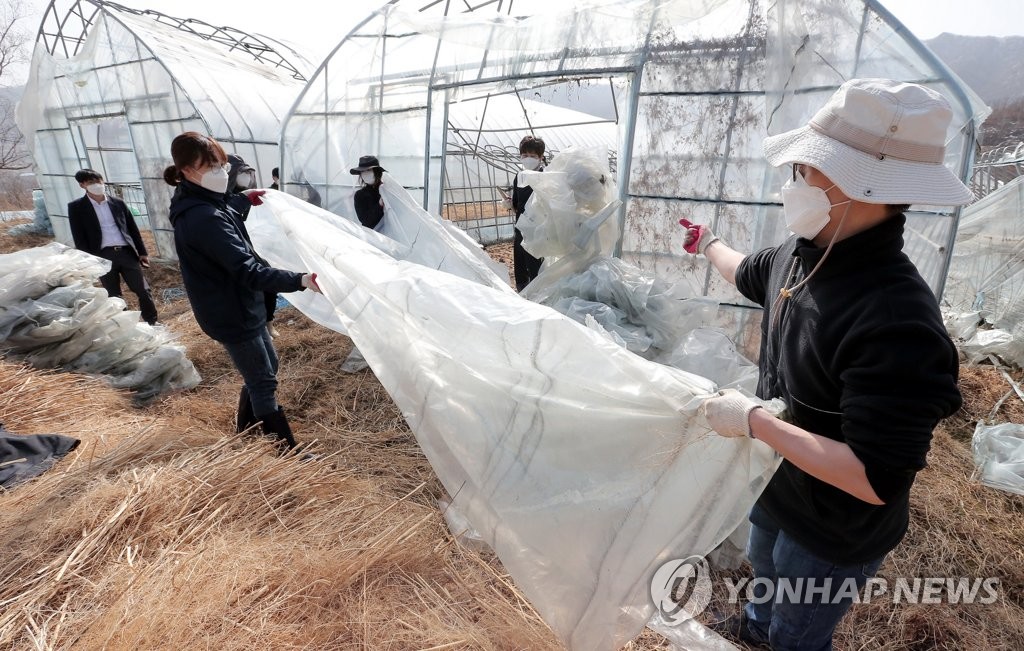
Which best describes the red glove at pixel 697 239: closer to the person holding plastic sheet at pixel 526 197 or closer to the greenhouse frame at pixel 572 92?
the greenhouse frame at pixel 572 92

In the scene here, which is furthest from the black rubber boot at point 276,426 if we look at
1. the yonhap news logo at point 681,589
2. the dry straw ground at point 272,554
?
the yonhap news logo at point 681,589

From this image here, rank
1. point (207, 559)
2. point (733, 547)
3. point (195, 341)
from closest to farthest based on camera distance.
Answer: point (207, 559), point (733, 547), point (195, 341)

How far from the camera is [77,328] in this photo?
143 inches

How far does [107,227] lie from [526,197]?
4.14 m

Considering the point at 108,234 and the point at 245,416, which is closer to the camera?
the point at 245,416

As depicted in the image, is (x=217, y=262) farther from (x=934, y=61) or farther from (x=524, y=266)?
(x=934, y=61)

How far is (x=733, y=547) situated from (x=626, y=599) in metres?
1.18

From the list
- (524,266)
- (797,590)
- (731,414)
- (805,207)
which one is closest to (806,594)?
(797,590)

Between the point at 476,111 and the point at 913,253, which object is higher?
the point at 476,111

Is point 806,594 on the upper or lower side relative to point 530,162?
lower

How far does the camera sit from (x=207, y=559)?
1646 mm

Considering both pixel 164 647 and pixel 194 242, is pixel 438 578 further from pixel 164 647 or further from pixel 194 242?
pixel 194 242

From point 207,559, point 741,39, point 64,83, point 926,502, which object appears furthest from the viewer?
point 64,83

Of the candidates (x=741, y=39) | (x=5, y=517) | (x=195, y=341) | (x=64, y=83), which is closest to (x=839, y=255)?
(x=5, y=517)
